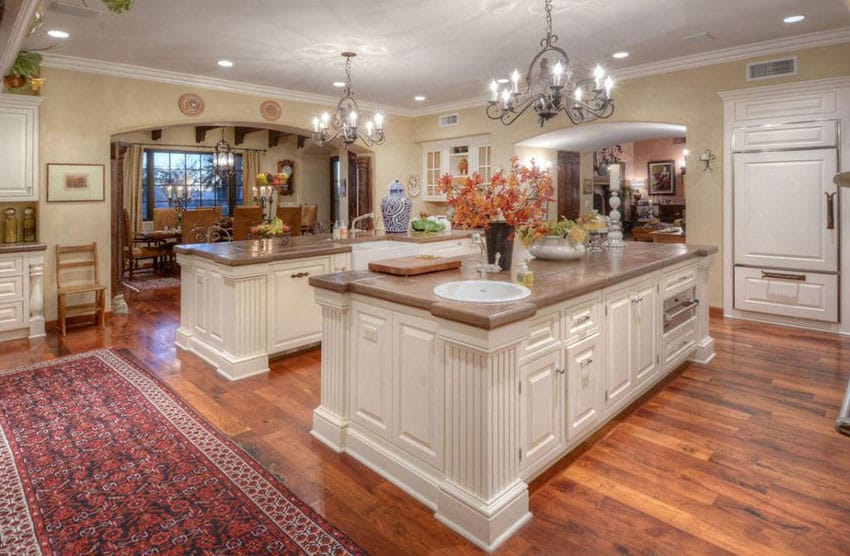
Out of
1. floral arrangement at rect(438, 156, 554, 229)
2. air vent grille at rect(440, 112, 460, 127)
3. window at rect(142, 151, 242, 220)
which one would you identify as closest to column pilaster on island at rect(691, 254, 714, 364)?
floral arrangement at rect(438, 156, 554, 229)

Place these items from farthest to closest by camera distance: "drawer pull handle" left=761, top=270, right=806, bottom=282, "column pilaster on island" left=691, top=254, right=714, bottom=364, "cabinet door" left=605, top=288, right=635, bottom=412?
"drawer pull handle" left=761, top=270, right=806, bottom=282, "column pilaster on island" left=691, top=254, right=714, bottom=364, "cabinet door" left=605, top=288, right=635, bottom=412

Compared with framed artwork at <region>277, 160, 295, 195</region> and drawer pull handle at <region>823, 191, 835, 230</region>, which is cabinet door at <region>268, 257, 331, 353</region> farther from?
framed artwork at <region>277, 160, 295, 195</region>

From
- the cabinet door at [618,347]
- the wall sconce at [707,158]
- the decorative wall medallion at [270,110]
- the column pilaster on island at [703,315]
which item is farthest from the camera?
the decorative wall medallion at [270,110]

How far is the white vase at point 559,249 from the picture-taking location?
328 centimetres

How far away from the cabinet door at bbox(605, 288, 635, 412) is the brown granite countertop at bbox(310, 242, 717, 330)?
0.14m

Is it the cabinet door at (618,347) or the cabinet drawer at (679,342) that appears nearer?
the cabinet door at (618,347)

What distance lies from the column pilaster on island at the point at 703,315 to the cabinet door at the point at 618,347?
1.34 m

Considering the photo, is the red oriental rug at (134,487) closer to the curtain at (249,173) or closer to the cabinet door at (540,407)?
the cabinet door at (540,407)

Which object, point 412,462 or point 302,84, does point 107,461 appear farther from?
point 302,84

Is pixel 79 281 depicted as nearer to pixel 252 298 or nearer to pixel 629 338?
pixel 252 298

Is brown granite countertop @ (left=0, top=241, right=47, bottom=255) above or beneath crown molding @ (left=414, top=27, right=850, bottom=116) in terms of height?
beneath

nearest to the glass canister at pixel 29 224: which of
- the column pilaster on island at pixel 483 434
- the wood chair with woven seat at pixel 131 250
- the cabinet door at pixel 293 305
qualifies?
the wood chair with woven seat at pixel 131 250

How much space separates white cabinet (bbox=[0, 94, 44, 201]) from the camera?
4859 mm

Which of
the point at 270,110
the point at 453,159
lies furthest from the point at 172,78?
the point at 453,159
